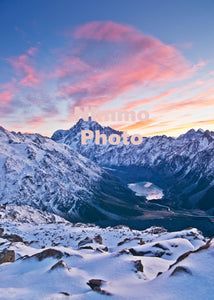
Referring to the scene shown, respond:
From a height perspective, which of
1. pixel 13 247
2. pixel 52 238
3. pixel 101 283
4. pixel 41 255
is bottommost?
pixel 52 238

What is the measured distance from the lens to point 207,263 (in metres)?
14.6

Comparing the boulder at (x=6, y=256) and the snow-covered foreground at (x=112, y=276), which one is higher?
the snow-covered foreground at (x=112, y=276)

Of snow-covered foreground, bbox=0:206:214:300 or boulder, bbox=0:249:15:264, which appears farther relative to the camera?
boulder, bbox=0:249:15:264

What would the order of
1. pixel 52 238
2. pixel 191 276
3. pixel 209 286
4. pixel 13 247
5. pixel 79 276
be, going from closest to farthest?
1. pixel 209 286
2. pixel 191 276
3. pixel 79 276
4. pixel 13 247
5. pixel 52 238

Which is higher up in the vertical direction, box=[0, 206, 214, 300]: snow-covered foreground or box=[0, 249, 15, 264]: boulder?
box=[0, 206, 214, 300]: snow-covered foreground

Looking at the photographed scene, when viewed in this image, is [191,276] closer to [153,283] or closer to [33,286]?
[153,283]

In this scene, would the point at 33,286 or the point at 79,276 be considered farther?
the point at 79,276

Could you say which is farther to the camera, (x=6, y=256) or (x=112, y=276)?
(x=6, y=256)

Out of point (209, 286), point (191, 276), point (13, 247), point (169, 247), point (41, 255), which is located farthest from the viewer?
point (13, 247)

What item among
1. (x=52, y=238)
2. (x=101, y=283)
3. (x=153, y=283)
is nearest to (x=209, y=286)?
(x=153, y=283)

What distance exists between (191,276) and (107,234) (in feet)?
165

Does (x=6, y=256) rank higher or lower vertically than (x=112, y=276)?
lower

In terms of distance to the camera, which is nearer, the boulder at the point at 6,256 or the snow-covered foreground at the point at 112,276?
the snow-covered foreground at the point at 112,276

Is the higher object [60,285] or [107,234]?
[60,285]
